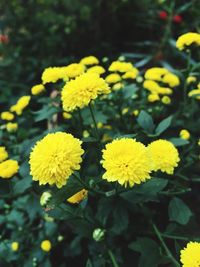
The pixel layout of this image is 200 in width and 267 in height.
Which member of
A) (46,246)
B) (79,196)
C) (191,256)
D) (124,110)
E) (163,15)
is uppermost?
(163,15)

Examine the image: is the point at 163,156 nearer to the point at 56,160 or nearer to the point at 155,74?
the point at 56,160

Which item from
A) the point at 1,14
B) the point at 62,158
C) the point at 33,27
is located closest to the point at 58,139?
the point at 62,158

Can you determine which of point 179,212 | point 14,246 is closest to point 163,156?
point 179,212

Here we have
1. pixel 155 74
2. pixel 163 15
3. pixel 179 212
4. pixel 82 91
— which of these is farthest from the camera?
pixel 163 15

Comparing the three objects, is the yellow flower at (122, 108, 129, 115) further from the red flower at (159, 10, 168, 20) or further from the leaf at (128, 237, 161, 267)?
the red flower at (159, 10, 168, 20)

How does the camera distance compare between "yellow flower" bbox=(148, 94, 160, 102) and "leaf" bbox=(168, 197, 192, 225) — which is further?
"yellow flower" bbox=(148, 94, 160, 102)

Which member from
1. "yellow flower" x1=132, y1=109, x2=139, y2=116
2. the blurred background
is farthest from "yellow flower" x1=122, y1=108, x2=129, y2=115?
the blurred background

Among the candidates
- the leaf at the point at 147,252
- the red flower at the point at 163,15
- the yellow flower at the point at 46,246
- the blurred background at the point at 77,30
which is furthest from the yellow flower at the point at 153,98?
the red flower at the point at 163,15
